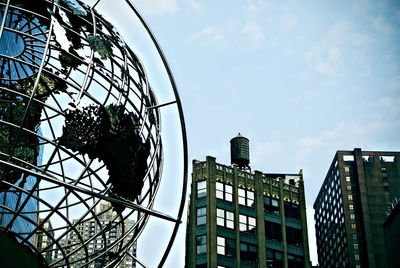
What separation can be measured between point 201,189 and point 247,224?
16.5 feet

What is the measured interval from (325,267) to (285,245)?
78.8m

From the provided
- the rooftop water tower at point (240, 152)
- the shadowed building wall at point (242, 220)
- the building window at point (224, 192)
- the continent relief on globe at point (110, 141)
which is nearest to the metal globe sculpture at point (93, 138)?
the continent relief on globe at point (110, 141)

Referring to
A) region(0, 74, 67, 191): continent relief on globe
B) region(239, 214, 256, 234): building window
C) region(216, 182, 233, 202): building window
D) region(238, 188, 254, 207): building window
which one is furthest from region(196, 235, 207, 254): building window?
region(0, 74, 67, 191): continent relief on globe

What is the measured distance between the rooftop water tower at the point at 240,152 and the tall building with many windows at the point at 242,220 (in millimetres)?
3642

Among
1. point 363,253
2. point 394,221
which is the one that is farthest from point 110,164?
point 363,253

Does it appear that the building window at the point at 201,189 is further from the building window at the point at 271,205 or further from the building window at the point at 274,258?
the building window at the point at 274,258

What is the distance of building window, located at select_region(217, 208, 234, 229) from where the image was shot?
45.0 meters

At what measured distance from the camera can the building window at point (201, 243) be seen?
43.0m

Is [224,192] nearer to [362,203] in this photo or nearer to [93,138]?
[93,138]

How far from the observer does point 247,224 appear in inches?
1832

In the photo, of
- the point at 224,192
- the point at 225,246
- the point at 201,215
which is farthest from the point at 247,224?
the point at 201,215

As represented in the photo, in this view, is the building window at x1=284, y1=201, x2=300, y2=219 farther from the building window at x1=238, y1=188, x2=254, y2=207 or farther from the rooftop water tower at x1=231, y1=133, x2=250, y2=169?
the rooftop water tower at x1=231, y1=133, x2=250, y2=169

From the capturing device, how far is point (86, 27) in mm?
7098

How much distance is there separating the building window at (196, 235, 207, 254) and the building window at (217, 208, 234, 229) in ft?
6.61
